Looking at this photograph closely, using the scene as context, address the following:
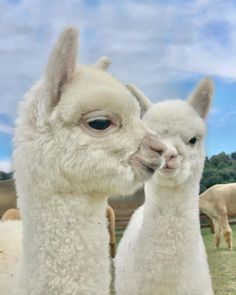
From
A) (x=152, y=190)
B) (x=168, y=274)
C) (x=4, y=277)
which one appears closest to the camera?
(x=4, y=277)

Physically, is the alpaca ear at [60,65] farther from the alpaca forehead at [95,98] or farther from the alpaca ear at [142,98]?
the alpaca ear at [142,98]

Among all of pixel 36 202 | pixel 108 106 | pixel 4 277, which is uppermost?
pixel 108 106

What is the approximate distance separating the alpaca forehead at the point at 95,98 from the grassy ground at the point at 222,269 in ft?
15.0

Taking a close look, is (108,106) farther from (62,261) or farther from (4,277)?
(4,277)

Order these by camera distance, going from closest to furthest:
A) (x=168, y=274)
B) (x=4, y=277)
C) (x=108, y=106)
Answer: (x=108, y=106) → (x=4, y=277) → (x=168, y=274)

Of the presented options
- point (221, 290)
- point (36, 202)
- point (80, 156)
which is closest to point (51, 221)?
point (36, 202)

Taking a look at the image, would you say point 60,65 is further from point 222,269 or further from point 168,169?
point 222,269

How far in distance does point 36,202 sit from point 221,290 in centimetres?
476

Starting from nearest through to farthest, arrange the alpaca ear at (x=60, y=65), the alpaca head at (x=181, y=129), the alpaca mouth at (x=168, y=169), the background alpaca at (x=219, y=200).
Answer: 1. the alpaca ear at (x=60, y=65)
2. the alpaca mouth at (x=168, y=169)
3. the alpaca head at (x=181, y=129)
4. the background alpaca at (x=219, y=200)

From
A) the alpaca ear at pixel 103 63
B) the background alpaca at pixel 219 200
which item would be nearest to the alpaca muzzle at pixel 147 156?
the alpaca ear at pixel 103 63

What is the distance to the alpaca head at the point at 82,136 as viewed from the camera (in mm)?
2549

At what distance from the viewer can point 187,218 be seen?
4082 mm

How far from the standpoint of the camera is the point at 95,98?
2537mm

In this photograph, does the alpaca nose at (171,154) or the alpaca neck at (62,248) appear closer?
the alpaca neck at (62,248)
